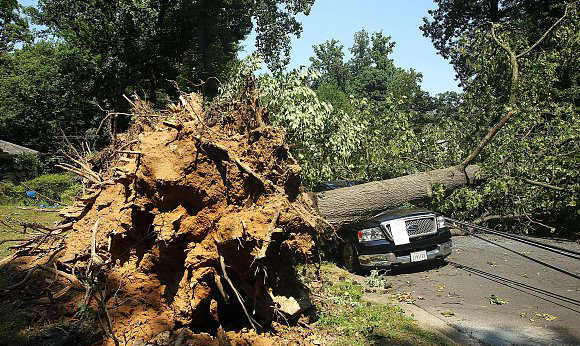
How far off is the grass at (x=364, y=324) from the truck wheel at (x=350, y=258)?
4.73 feet

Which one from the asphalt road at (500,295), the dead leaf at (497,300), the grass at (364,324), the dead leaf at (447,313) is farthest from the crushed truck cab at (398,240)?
the dead leaf at (447,313)

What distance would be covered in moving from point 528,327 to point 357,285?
8.11 feet

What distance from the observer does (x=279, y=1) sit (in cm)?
2675

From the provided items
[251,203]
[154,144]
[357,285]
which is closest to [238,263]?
[251,203]

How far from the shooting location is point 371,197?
25.1 feet

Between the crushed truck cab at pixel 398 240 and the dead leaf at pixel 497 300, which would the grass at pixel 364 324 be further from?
the dead leaf at pixel 497 300

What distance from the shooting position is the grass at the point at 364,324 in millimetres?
4707

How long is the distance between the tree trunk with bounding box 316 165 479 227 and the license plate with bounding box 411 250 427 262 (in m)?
1.01

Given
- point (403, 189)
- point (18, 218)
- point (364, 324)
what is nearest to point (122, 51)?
point (18, 218)

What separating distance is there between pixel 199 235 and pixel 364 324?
2320mm

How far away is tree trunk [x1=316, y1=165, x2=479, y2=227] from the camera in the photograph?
24.1 ft

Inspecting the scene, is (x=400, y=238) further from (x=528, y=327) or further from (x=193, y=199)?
(x=193, y=199)

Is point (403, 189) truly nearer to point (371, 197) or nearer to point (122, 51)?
point (371, 197)

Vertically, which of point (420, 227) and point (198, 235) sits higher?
point (198, 235)
